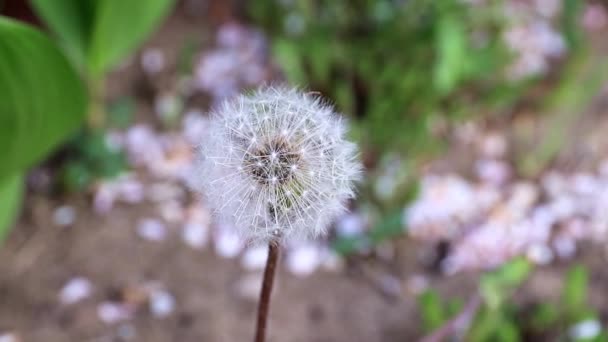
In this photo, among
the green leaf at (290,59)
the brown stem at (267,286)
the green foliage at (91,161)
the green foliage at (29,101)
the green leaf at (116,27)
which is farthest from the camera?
the green leaf at (290,59)

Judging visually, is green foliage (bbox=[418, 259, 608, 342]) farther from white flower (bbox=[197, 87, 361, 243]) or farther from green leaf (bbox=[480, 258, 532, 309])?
white flower (bbox=[197, 87, 361, 243])

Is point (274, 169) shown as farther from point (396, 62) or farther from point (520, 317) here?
point (396, 62)

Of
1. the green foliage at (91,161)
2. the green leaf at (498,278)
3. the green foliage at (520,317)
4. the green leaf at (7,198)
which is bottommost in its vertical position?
the green leaf at (498,278)

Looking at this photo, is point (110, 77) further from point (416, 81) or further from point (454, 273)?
point (454, 273)

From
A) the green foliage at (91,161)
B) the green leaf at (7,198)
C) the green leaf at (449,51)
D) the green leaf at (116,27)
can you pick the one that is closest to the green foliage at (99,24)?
the green leaf at (116,27)

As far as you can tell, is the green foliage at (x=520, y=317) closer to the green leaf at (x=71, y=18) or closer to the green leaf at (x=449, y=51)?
the green leaf at (x=449, y=51)

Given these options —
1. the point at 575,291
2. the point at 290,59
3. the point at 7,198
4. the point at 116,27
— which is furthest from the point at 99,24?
the point at 575,291

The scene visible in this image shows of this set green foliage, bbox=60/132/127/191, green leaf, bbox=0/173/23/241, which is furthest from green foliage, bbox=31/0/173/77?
green leaf, bbox=0/173/23/241

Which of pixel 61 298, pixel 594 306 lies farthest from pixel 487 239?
pixel 61 298
